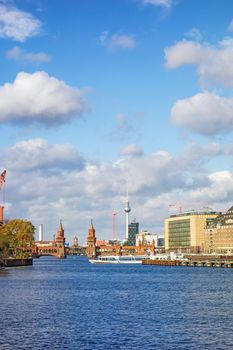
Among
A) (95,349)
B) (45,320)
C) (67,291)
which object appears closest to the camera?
(95,349)

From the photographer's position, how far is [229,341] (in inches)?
1953

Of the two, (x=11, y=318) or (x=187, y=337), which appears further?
(x=11, y=318)

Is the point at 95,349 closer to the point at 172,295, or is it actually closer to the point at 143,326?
the point at 143,326

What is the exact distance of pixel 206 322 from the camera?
197 feet

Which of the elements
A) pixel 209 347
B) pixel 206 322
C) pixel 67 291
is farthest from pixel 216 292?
pixel 209 347

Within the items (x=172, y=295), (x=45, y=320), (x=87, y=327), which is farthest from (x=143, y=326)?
(x=172, y=295)

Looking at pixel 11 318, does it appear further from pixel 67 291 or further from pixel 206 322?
pixel 67 291

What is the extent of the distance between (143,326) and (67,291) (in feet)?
141

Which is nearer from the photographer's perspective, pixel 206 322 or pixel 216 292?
pixel 206 322

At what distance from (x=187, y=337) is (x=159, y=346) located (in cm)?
467

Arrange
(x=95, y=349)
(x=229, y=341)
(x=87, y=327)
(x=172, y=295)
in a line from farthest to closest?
(x=172, y=295)
(x=87, y=327)
(x=229, y=341)
(x=95, y=349)

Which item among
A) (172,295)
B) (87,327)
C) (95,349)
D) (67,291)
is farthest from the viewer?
(67,291)

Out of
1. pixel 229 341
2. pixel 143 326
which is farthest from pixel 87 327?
pixel 229 341

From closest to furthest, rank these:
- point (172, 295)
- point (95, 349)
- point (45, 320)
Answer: point (95, 349) → point (45, 320) → point (172, 295)
